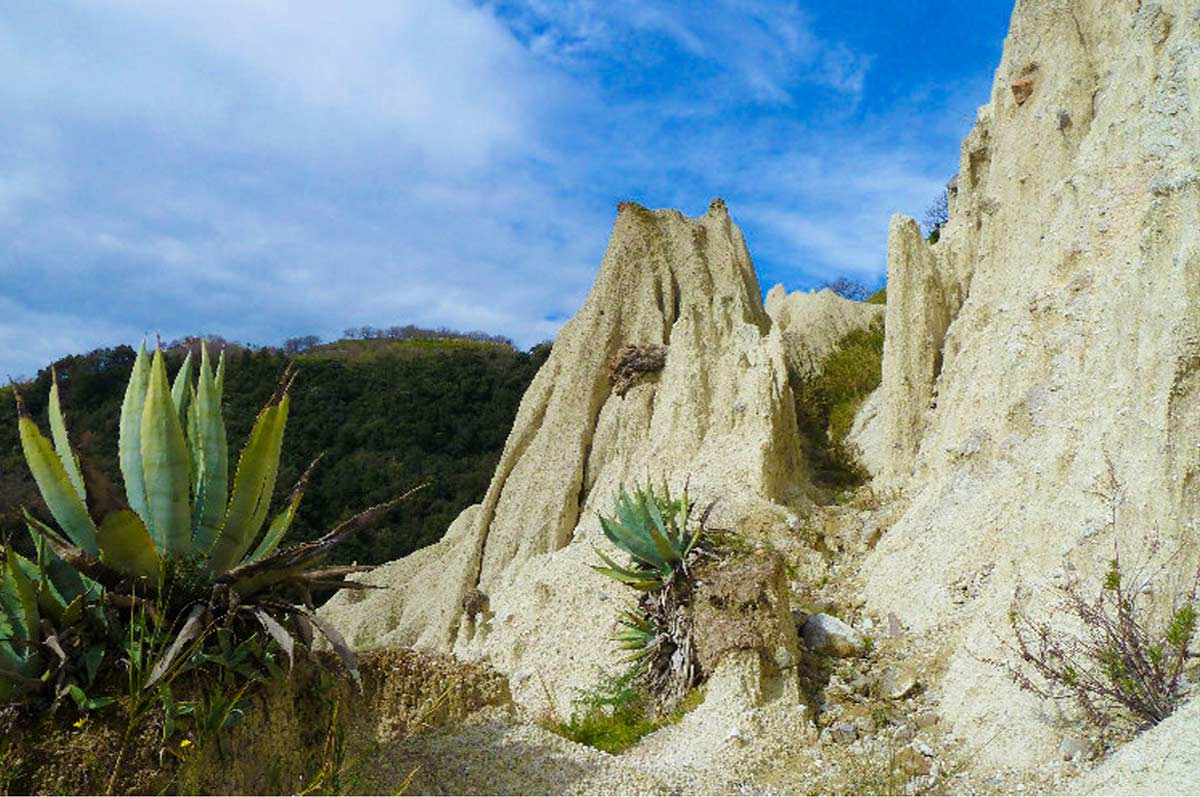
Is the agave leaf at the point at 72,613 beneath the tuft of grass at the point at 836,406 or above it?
beneath

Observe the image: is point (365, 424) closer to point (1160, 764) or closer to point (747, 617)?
point (747, 617)

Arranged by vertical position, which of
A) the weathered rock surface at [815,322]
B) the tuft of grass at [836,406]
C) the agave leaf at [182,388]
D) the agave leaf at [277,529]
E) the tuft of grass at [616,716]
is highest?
the weathered rock surface at [815,322]

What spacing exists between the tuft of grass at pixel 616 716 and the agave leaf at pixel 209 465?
3283 mm

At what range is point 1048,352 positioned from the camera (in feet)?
28.0

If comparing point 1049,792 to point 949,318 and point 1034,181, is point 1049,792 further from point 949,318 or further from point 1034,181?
point 949,318

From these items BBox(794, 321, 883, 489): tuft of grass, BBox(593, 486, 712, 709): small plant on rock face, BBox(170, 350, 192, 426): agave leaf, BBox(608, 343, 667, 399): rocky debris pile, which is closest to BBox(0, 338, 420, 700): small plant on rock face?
BBox(170, 350, 192, 426): agave leaf

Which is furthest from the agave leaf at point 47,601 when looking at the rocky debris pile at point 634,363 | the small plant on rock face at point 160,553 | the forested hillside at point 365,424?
the forested hillside at point 365,424

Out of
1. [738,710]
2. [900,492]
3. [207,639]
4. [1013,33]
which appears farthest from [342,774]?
[1013,33]

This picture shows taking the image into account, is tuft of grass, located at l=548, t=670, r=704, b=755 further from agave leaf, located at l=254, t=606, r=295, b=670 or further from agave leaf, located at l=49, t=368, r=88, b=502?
agave leaf, located at l=49, t=368, r=88, b=502

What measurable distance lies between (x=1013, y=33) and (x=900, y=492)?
6.64 metres

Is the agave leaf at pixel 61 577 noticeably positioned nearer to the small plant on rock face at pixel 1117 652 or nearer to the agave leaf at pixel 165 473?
the agave leaf at pixel 165 473

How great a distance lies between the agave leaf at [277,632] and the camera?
12.2ft

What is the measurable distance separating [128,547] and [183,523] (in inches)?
10.5

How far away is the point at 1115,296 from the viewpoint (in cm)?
755
